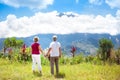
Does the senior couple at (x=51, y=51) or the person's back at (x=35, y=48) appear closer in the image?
the senior couple at (x=51, y=51)

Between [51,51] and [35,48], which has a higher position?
[35,48]

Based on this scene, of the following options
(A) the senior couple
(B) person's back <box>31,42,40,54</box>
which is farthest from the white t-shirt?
(B) person's back <box>31,42,40,54</box>

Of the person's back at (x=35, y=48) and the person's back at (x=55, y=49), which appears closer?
the person's back at (x=55, y=49)

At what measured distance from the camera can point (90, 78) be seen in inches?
719

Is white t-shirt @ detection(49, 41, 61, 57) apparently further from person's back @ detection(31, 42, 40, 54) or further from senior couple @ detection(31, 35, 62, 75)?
person's back @ detection(31, 42, 40, 54)

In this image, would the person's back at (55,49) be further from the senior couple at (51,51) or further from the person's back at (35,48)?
the person's back at (35,48)

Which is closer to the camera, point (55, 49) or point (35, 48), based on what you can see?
point (55, 49)

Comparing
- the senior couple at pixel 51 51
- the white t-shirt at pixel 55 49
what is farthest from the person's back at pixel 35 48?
the white t-shirt at pixel 55 49

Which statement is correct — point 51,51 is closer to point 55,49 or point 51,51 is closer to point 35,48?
point 55,49

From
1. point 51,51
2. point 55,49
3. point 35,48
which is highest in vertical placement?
point 35,48

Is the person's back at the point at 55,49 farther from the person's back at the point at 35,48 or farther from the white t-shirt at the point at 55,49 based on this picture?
the person's back at the point at 35,48

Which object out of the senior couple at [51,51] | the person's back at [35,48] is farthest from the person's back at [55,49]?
the person's back at [35,48]

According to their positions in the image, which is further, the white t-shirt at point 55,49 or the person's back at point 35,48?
the person's back at point 35,48

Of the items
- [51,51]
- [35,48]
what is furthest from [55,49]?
[35,48]
